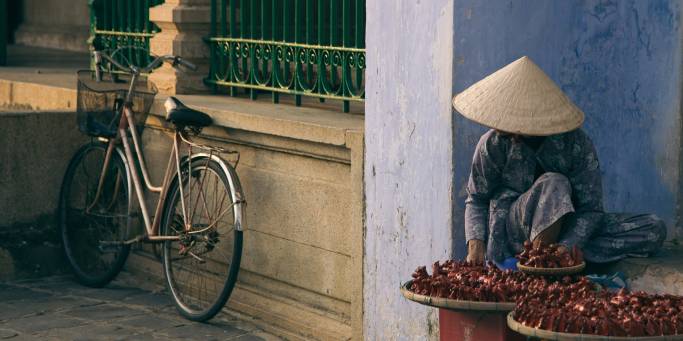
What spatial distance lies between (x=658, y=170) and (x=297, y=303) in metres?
1.93

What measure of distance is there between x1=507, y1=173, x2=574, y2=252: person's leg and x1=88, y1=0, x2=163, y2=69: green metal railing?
3.89 meters

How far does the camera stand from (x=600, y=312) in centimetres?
401

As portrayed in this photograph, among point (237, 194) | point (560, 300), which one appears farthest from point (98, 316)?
point (560, 300)

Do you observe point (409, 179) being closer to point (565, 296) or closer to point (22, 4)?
point (565, 296)

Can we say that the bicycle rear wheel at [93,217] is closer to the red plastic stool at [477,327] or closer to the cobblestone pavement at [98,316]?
the cobblestone pavement at [98,316]

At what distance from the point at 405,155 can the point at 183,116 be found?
1551mm

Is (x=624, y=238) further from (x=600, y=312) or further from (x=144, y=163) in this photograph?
(x=144, y=163)

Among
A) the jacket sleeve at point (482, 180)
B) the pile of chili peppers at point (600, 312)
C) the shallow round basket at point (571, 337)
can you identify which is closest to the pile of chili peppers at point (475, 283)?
the pile of chili peppers at point (600, 312)

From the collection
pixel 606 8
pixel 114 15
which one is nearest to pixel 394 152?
pixel 606 8

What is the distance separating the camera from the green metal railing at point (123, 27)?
8664mm

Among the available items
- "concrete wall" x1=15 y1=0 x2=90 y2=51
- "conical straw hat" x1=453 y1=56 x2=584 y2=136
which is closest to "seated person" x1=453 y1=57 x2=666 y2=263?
"conical straw hat" x1=453 y1=56 x2=584 y2=136

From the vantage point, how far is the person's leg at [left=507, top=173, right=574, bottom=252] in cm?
511

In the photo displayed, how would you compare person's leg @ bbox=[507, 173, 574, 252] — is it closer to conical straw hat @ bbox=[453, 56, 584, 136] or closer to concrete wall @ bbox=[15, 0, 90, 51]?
conical straw hat @ bbox=[453, 56, 584, 136]

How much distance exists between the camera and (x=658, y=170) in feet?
20.1
